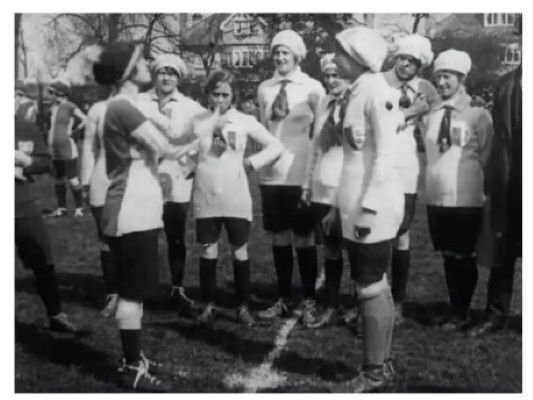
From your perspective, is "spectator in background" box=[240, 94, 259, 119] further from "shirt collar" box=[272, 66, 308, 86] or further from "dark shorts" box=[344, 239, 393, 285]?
"dark shorts" box=[344, 239, 393, 285]

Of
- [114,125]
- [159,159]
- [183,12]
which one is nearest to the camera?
[114,125]

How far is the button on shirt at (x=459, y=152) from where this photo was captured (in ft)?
17.7

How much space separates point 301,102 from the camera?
18.2ft

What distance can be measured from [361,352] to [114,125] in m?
2.26

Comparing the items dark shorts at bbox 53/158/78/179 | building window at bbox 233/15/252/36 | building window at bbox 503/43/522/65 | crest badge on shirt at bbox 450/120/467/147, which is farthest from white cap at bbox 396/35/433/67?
dark shorts at bbox 53/158/78/179

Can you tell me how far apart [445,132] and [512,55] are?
74 centimetres

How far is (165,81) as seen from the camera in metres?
5.46

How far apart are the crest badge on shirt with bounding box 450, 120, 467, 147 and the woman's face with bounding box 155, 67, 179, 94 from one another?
77.5 inches

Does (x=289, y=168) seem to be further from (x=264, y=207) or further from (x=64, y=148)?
(x=64, y=148)

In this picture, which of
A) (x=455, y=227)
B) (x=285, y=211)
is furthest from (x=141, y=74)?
(x=455, y=227)

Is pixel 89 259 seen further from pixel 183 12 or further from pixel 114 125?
pixel 183 12

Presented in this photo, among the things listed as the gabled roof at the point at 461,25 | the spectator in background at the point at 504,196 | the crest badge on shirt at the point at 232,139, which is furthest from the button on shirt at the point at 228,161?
the spectator in background at the point at 504,196

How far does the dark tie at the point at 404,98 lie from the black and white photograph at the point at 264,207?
0.01 m

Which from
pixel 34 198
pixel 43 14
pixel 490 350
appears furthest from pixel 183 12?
pixel 490 350
